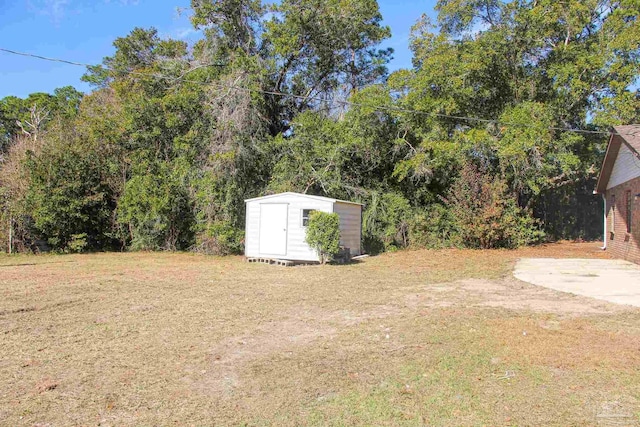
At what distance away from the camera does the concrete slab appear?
860 cm

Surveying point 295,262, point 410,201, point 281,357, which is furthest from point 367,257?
point 281,357

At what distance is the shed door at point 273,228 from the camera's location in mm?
14391

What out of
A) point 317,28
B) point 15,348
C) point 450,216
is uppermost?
point 317,28

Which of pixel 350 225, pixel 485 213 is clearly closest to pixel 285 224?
pixel 350 225

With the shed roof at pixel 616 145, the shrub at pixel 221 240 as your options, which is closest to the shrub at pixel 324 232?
the shrub at pixel 221 240

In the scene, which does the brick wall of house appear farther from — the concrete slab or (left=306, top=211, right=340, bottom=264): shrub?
(left=306, top=211, right=340, bottom=264): shrub

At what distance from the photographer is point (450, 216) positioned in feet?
63.5

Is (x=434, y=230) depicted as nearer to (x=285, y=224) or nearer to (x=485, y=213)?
(x=485, y=213)

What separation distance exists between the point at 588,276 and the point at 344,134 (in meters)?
10.3

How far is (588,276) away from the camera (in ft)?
36.0

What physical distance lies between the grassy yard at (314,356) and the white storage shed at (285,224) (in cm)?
467

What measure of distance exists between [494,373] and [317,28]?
18.4 metres

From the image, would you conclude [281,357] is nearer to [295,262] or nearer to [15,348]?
[15,348]

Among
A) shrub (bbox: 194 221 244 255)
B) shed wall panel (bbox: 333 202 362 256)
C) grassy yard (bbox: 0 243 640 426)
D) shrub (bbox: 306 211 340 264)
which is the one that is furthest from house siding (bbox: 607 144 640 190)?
shrub (bbox: 194 221 244 255)
